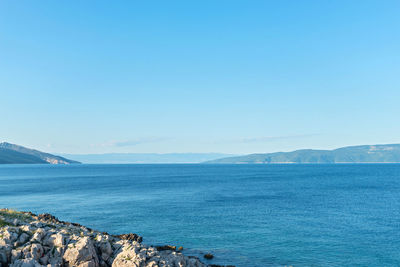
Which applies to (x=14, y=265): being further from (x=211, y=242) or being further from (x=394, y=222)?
(x=394, y=222)

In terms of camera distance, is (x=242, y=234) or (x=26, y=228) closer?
(x=26, y=228)

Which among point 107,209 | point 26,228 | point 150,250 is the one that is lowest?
point 107,209

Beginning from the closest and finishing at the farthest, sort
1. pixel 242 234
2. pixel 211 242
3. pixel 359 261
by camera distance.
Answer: pixel 359 261
pixel 211 242
pixel 242 234

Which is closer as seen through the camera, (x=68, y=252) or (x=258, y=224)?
(x=68, y=252)

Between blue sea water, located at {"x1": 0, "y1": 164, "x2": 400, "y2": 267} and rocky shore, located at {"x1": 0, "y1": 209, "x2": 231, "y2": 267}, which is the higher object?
rocky shore, located at {"x1": 0, "y1": 209, "x2": 231, "y2": 267}

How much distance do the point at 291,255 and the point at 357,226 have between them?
91.0 feet

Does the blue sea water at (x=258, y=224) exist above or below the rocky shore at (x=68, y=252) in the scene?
below

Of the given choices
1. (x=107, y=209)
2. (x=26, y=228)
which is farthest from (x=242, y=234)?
(x=107, y=209)

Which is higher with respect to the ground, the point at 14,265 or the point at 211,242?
the point at 14,265

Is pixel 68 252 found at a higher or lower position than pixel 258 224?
higher

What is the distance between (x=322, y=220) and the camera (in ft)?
231

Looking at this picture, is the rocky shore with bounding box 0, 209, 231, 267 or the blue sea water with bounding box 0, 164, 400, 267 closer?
the rocky shore with bounding box 0, 209, 231, 267

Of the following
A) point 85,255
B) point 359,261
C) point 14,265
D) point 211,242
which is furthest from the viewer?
point 211,242

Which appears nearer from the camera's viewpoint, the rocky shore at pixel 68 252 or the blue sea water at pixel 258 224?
the rocky shore at pixel 68 252
